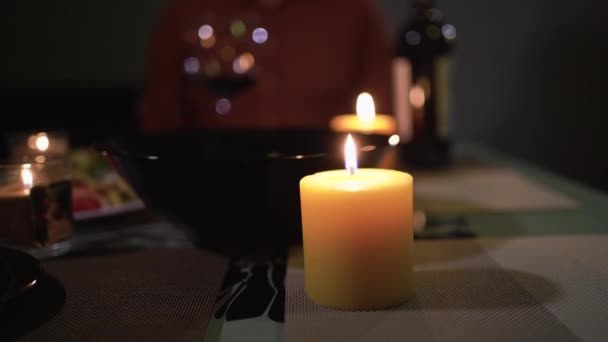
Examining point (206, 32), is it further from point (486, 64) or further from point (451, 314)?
point (486, 64)

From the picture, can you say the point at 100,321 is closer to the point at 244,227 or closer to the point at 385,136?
the point at 244,227

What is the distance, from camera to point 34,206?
1.97 ft

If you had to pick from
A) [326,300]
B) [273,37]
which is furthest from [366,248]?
[273,37]

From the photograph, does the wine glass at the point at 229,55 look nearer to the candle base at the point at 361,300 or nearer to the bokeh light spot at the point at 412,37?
the bokeh light spot at the point at 412,37

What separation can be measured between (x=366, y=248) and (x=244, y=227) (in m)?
0.20

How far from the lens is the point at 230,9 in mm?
2199

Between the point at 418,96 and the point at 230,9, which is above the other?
the point at 230,9

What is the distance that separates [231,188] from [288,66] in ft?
5.61

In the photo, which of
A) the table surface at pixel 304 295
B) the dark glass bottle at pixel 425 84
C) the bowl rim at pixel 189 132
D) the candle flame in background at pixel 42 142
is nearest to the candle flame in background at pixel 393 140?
the bowl rim at pixel 189 132

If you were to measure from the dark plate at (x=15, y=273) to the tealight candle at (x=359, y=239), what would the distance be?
0.22m

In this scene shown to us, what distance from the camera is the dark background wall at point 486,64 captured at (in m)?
2.85

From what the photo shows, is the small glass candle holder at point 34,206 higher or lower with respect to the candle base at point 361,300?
higher

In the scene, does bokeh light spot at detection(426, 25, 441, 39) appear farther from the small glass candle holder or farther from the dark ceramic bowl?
the small glass candle holder

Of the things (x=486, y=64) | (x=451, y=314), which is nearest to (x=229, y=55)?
(x=451, y=314)
